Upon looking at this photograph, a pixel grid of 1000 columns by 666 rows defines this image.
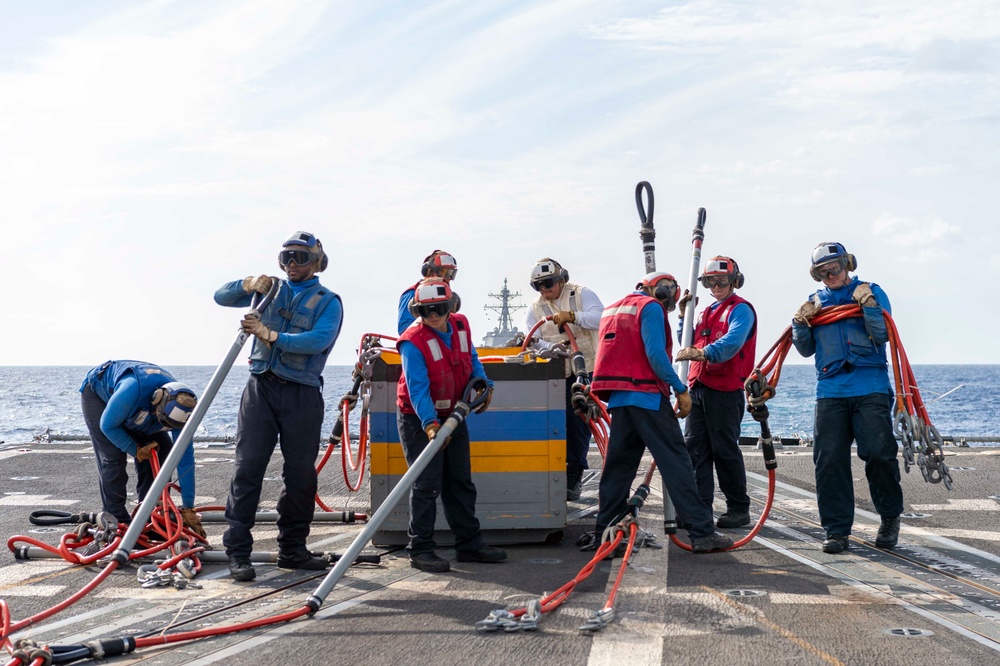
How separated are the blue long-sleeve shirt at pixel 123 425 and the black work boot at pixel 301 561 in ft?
3.16

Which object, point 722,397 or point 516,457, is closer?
point 516,457

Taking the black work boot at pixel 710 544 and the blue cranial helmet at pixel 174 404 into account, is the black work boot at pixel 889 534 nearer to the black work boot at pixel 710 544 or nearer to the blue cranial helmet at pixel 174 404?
the black work boot at pixel 710 544

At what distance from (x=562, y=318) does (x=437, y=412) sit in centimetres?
181

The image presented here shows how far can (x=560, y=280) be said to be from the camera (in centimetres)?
803

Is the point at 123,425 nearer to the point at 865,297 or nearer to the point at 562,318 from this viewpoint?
the point at 562,318

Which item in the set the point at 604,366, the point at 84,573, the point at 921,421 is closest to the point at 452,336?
the point at 604,366

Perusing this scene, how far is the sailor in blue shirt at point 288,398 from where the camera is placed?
593cm

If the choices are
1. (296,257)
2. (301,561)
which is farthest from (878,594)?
(296,257)

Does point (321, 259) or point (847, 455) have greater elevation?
point (321, 259)

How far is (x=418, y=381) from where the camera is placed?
20.0 feet

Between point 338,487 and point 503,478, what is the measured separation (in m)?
4.28

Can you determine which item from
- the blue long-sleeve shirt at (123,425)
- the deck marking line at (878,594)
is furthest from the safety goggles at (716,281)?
the blue long-sleeve shirt at (123,425)

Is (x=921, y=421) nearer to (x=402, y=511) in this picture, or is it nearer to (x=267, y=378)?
Result: (x=402, y=511)

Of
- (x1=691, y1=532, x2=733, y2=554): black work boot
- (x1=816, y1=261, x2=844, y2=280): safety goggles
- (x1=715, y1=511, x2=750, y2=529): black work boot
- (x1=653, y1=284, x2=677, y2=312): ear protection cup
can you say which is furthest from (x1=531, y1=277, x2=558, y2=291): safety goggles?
(x1=691, y1=532, x2=733, y2=554): black work boot
